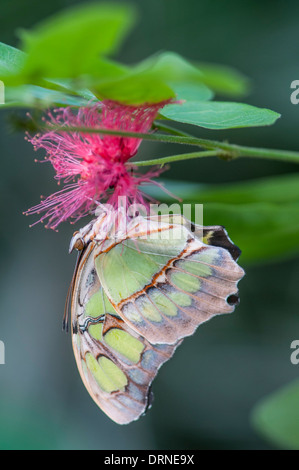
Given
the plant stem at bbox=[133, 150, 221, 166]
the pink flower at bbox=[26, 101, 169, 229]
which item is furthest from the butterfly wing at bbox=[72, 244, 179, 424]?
the plant stem at bbox=[133, 150, 221, 166]

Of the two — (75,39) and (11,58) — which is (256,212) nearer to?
(11,58)

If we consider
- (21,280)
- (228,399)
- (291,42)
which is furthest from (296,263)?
(21,280)

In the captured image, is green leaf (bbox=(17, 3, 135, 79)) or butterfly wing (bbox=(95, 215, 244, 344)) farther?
butterfly wing (bbox=(95, 215, 244, 344))

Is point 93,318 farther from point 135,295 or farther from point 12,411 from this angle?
point 12,411

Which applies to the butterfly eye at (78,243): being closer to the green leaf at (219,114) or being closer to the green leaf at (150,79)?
the green leaf at (219,114)

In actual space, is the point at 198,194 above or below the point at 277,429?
above

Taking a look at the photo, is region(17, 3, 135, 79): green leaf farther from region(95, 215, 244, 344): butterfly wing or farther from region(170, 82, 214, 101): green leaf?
region(95, 215, 244, 344): butterfly wing
